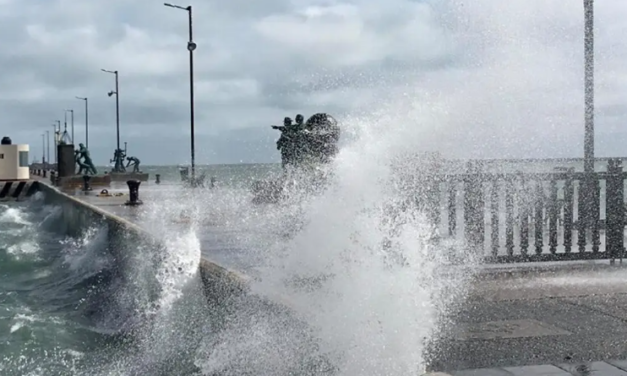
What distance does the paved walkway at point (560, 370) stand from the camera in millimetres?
4348

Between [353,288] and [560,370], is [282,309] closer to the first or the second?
[353,288]

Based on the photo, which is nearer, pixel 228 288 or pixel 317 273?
pixel 317 273

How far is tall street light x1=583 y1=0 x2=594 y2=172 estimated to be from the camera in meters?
9.90

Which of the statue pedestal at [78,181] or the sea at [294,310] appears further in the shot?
the statue pedestal at [78,181]

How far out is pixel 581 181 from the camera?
841 cm

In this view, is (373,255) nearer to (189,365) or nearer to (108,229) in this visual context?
(189,365)

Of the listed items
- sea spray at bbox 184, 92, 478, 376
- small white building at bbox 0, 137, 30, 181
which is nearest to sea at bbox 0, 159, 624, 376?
sea spray at bbox 184, 92, 478, 376

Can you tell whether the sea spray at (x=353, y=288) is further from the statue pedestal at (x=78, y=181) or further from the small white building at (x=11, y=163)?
the small white building at (x=11, y=163)

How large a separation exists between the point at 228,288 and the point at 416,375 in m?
3.41

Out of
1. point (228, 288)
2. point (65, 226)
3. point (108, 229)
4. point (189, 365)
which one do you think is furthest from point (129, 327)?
point (65, 226)

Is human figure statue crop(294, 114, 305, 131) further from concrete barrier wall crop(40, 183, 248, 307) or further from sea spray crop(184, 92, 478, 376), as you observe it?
sea spray crop(184, 92, 478, 376)

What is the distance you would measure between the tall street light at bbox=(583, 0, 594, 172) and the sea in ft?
5.74

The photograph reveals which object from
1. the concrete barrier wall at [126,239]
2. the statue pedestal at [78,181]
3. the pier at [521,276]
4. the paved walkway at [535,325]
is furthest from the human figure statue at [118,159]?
the paved walkway at [535,325]

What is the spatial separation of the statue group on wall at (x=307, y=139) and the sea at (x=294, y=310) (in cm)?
713
